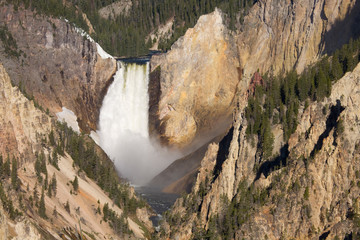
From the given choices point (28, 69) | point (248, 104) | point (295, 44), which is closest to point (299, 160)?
point (248, 104)

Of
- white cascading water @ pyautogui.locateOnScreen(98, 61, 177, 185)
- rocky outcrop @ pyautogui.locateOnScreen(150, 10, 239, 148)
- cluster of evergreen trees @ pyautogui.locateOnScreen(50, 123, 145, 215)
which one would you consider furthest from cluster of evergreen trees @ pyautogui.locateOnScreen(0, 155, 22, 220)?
rocky outcrop @ pyautogui.locateOnScreen(150, 10, 239, 148)

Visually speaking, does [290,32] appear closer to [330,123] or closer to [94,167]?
[94,167]

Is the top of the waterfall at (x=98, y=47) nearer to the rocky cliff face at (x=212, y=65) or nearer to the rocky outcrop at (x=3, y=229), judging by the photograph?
the rocky cliff face at (x=212, y=65)

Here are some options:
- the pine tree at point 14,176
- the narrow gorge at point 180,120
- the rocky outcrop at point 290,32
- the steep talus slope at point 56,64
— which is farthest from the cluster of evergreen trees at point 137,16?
the pine tree at point 14,176

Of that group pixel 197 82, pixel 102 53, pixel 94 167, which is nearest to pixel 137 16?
pixel 102 53

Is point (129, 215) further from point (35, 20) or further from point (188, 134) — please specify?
point (35, 20)

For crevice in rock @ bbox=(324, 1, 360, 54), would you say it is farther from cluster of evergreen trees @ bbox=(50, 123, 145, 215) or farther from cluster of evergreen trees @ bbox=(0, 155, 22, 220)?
cluster of evergreen trees @ bbox=(0, 155, 22, 220)
